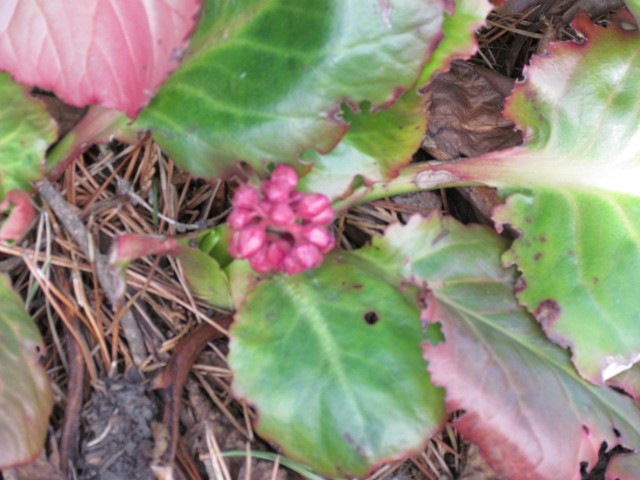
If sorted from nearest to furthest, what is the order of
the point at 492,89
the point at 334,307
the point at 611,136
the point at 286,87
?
the point at 286,87
the point at 334,307
the point at 611,136
the point at 492,89

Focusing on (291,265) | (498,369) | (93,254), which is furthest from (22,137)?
(498,369)

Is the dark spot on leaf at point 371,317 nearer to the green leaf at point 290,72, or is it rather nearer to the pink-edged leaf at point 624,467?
the green leaf at point 290,72

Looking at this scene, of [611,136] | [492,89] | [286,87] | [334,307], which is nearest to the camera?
[286,87]

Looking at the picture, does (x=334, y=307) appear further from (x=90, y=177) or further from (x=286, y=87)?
(x=90, y=177)

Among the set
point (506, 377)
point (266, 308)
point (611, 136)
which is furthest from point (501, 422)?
point (611, 136)

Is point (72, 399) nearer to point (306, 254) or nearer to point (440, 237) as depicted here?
point (306, 254)

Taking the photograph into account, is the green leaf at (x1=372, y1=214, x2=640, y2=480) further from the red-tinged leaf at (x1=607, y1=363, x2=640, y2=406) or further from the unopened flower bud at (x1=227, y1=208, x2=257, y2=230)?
the unopened flower bud at (x1=227, y1=208, x2=257, y2=230)

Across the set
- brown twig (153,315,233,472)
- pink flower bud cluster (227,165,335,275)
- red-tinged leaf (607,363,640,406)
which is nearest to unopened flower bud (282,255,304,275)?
pink flower bud cluster (227,165,335,275)

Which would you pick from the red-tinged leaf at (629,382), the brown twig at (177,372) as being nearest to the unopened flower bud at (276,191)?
the brown twig at (177,372)
